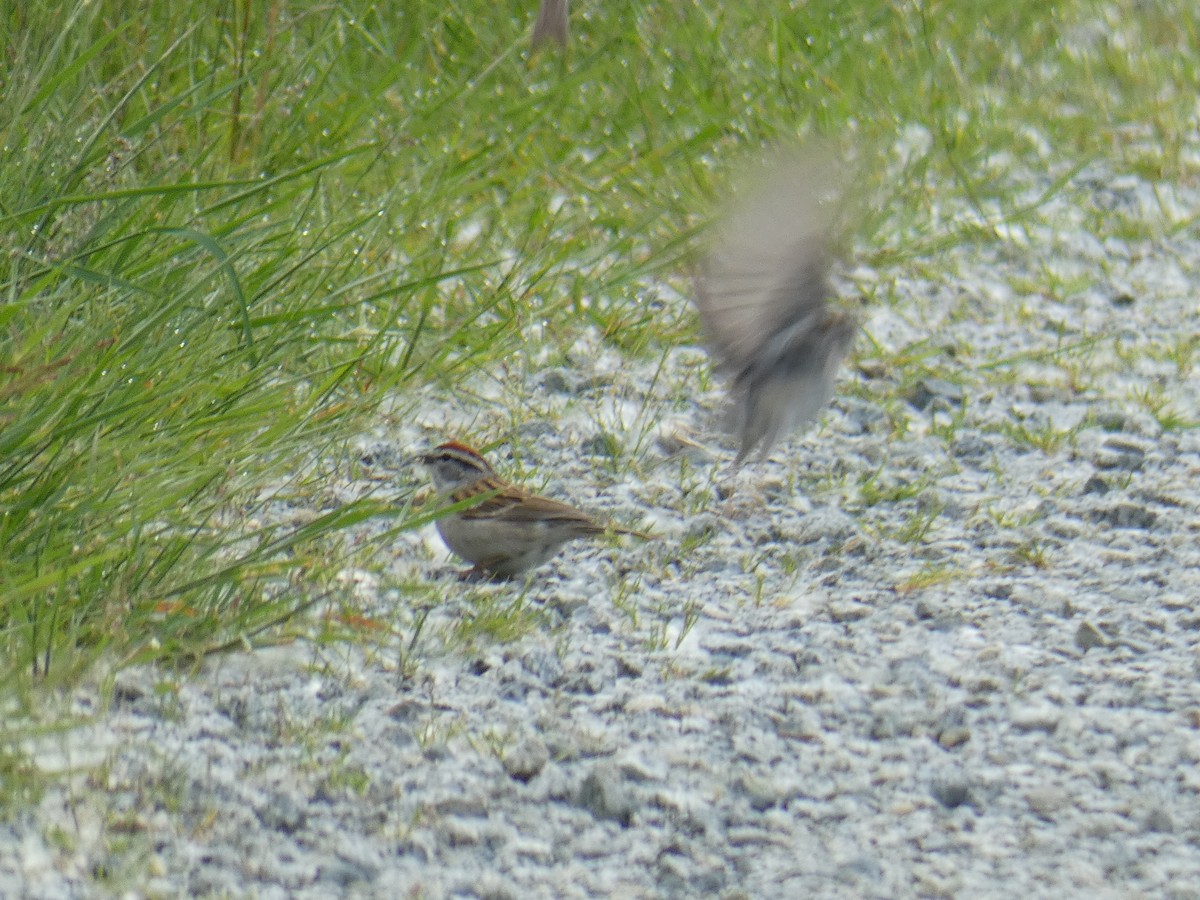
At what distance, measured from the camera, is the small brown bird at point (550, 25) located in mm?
8273

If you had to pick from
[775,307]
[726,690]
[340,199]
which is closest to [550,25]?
[340,199]

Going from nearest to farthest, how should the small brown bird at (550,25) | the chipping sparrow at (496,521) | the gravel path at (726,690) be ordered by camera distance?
the gravel path at (726,690)
the chipping sparrow at (496,521)
the small brown bird at (550,25)

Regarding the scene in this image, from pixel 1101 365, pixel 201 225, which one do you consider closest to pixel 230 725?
pixel 201 225

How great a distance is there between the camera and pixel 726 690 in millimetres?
4609

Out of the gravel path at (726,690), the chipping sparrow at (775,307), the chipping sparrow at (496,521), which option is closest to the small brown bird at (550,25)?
the gravel path at (726,690)

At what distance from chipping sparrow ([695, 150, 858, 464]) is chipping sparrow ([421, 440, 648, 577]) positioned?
73cm

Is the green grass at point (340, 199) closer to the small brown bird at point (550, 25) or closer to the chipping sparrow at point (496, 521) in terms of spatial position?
the small brown bird at point (550, 25)

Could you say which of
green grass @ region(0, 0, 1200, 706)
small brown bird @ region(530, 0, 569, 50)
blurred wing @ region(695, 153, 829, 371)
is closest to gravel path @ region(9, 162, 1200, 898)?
green grass @ region(0, 0, 1200, 706)

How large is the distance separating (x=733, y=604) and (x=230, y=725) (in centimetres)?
165

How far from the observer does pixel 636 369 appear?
22.4ft

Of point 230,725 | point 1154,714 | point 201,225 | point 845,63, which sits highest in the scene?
point 845,63

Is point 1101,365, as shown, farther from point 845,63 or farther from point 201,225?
point 201,225

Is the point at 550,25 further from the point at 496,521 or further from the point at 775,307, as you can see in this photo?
the point at 496,521

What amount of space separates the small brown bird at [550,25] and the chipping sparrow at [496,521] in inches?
134
